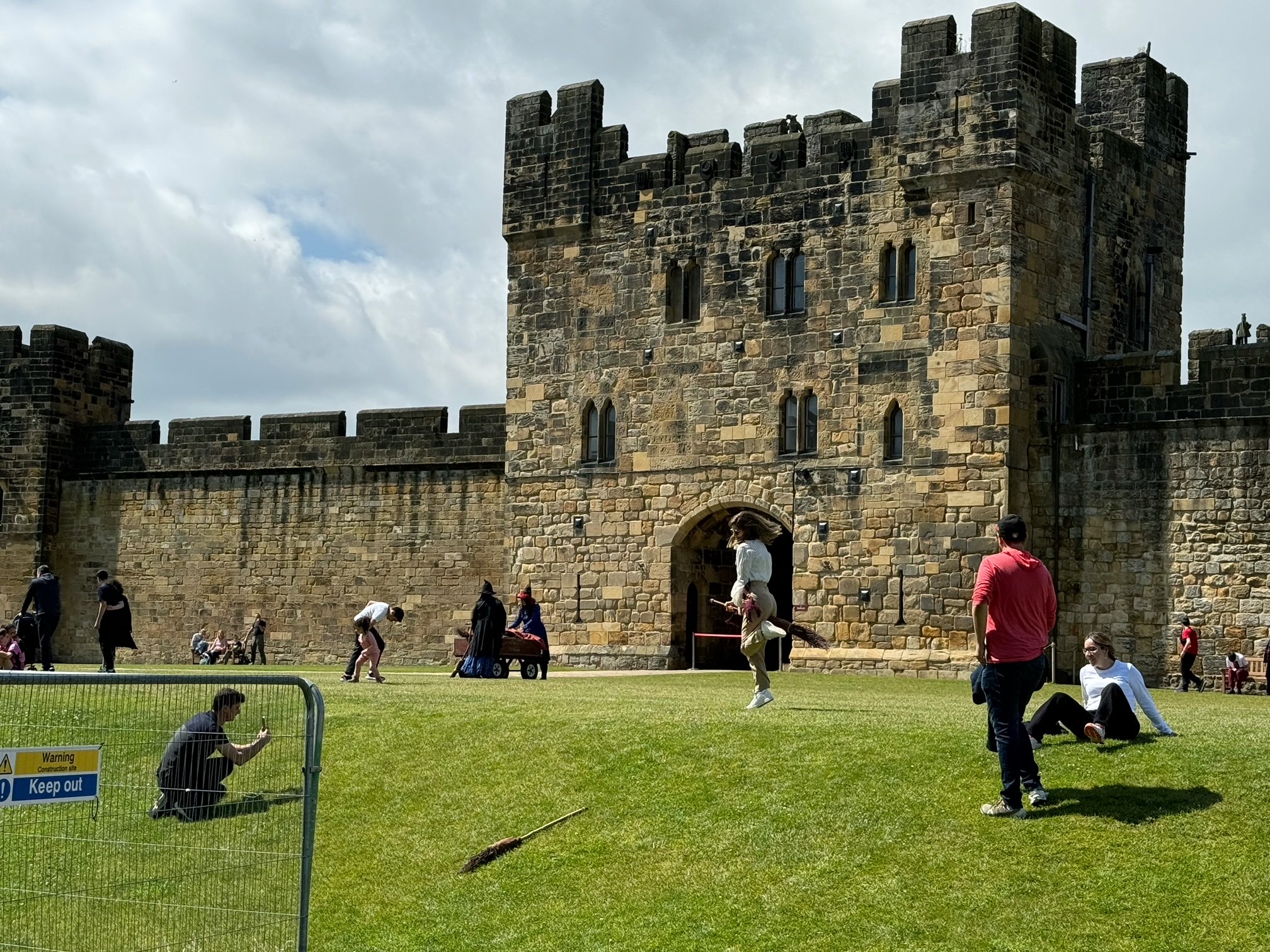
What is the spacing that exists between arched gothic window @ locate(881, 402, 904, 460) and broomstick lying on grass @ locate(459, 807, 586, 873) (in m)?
15.5

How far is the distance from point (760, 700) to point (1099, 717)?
13.6 ft

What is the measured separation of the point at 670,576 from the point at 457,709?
1298 centimetres

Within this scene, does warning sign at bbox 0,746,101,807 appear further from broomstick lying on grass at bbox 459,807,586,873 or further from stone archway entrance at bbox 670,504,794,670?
stone archway entrance at bbox 670,504,794,670

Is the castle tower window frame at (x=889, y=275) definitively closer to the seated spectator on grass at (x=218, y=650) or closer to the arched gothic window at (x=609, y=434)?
the arched gothic window at (x=609, y=434)

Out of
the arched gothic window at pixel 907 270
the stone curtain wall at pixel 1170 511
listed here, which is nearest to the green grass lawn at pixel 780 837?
the stone curtain wall at pixel 1170 511

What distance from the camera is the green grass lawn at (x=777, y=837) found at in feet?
36.6

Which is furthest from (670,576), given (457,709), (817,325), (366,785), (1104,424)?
(366,785)

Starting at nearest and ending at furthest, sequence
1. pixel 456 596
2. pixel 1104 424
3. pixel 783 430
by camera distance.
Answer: pixel 1104 424
pixel 783 430
pixel 456 596

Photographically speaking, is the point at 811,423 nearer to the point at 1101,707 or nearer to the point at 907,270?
the point at 907,270

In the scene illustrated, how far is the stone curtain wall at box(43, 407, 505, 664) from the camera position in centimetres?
3450

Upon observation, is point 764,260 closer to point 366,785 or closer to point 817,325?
point 817,325

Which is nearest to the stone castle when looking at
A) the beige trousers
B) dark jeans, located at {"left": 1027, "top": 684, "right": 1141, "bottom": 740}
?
the beige trousers

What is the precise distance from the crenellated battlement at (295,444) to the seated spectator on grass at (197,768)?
2335 centimetres

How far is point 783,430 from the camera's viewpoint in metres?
29.6
